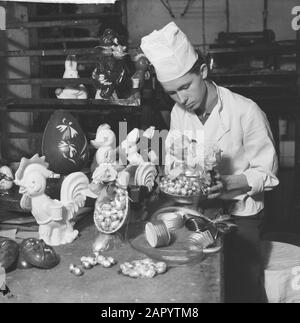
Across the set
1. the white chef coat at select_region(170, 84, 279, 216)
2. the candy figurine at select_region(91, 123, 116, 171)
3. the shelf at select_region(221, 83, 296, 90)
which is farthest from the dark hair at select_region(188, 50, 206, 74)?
the shelf at select_region(221, 83, 296, 90)

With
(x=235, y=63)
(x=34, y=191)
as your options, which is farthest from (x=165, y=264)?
(x=235, y=63)

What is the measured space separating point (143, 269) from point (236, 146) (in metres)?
0.81

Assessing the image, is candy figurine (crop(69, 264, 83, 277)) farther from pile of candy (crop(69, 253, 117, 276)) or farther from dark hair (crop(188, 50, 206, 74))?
dark hair (crop(188, 50, 206, 74))

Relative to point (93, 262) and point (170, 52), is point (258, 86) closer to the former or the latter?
point (170, 52)

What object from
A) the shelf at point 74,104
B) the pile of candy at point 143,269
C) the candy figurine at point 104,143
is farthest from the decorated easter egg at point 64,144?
the pile of candy at point 143,269

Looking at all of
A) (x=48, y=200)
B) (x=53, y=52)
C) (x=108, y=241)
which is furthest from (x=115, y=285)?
(x=53, y=52)

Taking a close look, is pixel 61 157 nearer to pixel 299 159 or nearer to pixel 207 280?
pixel 207 280

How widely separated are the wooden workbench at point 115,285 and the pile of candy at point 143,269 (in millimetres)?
14

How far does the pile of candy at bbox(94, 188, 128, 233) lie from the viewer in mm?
1386

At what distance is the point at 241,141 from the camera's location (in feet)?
6.14

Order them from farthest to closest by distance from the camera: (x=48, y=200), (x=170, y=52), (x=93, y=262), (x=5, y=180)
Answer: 1. (x=5, y=180)
2. (x=170, y=52)
3. (x=48, y=200)
4. (x=93, y=262)

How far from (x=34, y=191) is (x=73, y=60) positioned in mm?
1475

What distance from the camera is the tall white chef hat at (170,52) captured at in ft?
5.38

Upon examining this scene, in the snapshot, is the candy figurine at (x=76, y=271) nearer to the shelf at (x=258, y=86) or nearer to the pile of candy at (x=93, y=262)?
the pile of candy at (x=93, y=262)
